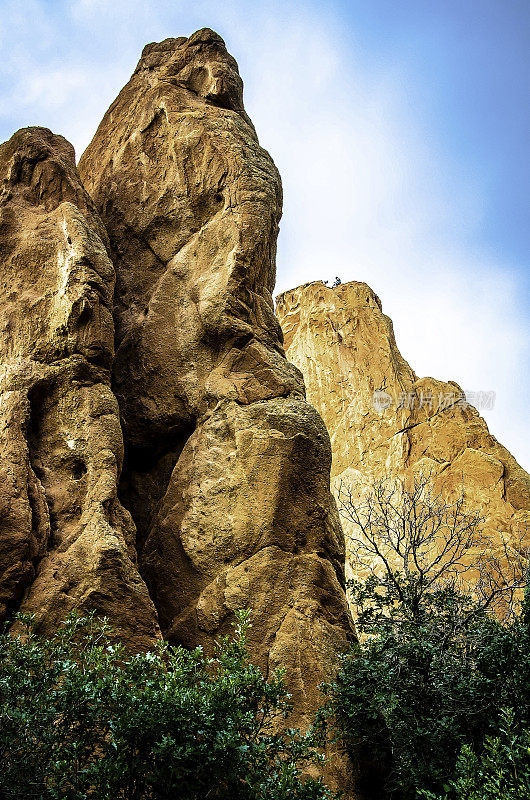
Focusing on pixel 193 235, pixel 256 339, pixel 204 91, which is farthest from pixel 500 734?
pixel 204 91

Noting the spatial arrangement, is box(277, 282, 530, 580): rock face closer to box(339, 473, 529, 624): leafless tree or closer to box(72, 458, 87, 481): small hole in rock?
box(339, 473, 529, 624): leafless tree

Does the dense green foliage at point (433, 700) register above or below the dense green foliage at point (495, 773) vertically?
above

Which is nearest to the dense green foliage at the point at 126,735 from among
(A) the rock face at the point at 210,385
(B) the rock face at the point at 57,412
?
(B) the rock face at the point at 57,412

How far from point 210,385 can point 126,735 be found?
579cm

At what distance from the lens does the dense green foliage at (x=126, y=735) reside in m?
6.52

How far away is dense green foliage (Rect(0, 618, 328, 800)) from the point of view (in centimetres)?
652

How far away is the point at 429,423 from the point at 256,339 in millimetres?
18734

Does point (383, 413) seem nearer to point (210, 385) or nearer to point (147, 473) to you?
point (147, 473)

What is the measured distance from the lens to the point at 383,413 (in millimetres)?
30656

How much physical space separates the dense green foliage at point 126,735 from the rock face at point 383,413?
19.2m

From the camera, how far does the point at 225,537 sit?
10328 millimetres

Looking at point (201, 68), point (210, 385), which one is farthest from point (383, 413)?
point (210, 385)

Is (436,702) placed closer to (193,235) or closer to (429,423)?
(193,235)

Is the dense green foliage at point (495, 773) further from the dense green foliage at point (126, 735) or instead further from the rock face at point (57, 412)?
the rock face at point (57, 412)
